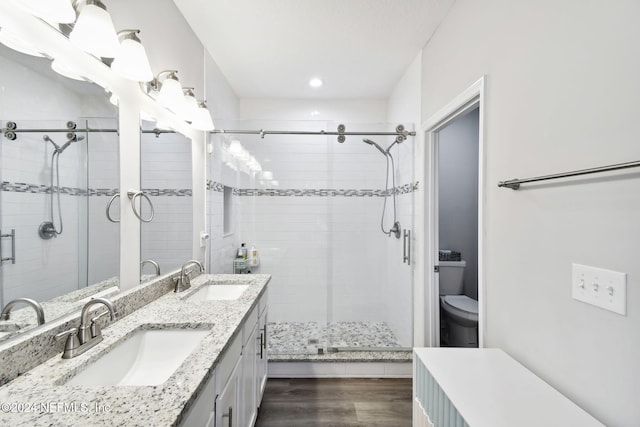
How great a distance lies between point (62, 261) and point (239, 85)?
2538mm

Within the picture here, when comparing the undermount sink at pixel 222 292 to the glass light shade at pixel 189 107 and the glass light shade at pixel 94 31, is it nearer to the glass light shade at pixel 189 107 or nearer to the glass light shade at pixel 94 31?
the glass light shade at pixel 189 107

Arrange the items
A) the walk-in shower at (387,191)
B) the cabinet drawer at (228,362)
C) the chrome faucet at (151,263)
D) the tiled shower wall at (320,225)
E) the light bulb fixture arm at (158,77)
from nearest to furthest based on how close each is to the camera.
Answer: the cabinet drawer at (228,362) < the chrome faucet at (151,263) < the light bulb fixture arm at (158,77) < the walk-in shower at (387,191) < the tiled shower wall at (320,225)

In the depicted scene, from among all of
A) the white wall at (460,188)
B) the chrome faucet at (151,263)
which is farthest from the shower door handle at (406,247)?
the chrome faucet at (151,263)

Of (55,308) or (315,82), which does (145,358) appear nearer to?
(55,308)

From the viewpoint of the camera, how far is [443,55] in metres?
1.94

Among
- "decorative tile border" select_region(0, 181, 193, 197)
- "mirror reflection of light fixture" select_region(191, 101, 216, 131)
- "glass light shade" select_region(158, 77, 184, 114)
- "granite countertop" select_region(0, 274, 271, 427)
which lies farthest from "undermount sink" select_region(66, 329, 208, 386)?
"mirror reflection of light fixture" select_region(191, 101, 216, 131)

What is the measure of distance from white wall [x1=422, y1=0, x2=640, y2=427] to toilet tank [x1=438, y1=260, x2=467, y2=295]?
1.46 meters

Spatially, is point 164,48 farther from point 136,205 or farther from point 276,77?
point 276,77

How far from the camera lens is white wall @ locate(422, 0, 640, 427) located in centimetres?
78

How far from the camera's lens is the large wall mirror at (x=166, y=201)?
60.1 inches


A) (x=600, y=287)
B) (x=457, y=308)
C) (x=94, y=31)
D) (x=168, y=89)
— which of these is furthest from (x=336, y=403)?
(x=94, y=31)

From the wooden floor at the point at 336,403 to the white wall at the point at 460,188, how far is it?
1560mm

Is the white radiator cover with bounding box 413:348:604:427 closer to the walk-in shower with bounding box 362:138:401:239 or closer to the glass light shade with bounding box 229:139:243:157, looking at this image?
the walk-in shower with bounding box 362:138:401:239

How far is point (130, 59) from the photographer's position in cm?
124
